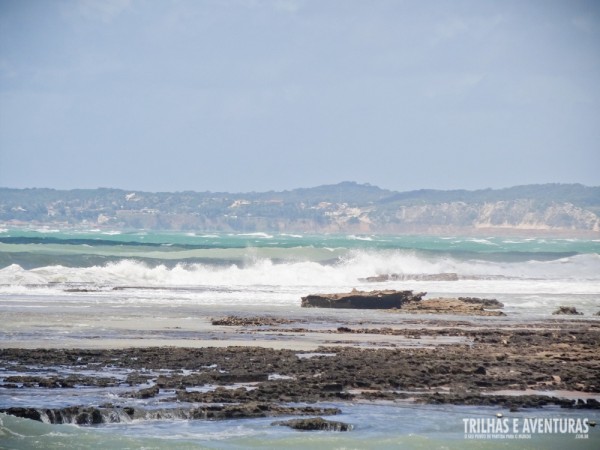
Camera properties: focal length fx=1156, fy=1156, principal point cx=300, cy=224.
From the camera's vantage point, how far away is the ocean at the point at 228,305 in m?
14.2

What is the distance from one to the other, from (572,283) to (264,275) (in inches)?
650

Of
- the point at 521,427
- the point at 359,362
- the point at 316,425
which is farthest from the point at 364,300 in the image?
the point at 316,425

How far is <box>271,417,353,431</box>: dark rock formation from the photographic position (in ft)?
47.9

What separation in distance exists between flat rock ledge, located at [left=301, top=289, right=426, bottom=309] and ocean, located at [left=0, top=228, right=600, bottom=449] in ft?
3.16

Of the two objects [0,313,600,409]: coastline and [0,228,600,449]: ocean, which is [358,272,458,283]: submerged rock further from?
[0,313,600,409]: coastline

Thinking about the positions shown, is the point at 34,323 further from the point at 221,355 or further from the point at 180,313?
the point at 221,355

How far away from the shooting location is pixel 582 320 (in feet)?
107

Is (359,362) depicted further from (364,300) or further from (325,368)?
(364,300)

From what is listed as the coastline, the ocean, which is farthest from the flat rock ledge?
the coastline

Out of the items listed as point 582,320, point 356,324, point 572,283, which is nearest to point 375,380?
point 356,324

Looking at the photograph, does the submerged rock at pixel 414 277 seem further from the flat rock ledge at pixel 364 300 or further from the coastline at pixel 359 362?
the coastline at pixel 359 362

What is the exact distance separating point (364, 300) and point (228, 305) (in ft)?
14.6

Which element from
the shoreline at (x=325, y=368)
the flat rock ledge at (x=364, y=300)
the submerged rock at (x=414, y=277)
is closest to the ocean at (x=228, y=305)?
the submerged rock at (x=414, y=277)

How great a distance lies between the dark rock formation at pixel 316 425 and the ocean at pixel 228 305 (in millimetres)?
186
